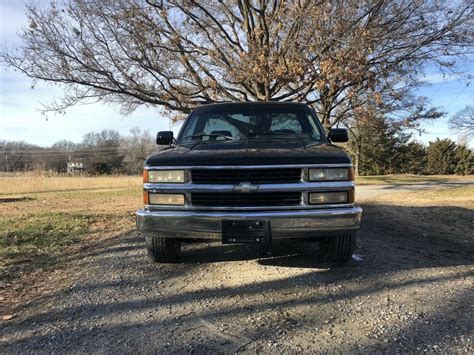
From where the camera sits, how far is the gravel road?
120 inches

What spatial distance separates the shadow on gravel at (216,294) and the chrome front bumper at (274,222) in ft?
1.61

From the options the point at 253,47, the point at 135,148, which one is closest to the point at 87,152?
the point at 135,148

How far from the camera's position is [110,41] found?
1231 centimetres

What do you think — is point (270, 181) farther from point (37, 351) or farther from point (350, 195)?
point (37, 351)

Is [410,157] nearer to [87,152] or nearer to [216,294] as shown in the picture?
[216,294]

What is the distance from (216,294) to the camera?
4.02 m

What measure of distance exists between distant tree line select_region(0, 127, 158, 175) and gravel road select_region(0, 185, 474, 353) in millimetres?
69718

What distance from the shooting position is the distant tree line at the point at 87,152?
7969 cm

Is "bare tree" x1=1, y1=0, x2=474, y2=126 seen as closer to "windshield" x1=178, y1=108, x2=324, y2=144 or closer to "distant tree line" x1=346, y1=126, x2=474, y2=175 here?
"windshield" x1=178, y1=108, x2=324, y2=144

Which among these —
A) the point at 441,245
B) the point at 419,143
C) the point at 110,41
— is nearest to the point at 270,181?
the point at 441,245

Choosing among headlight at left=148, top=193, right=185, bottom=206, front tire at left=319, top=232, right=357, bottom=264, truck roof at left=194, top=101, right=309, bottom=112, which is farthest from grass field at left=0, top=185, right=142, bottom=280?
front tire at left=319, top=232, right=357, bottom=264

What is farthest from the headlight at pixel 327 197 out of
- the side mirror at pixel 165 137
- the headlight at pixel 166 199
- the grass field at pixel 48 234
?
the grass field at pixel 48 234

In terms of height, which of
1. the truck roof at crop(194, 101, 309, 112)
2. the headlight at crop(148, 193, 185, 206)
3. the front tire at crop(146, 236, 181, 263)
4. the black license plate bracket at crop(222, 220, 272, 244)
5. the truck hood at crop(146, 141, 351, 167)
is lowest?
the front tire at crop(146, 236, 181, 263)

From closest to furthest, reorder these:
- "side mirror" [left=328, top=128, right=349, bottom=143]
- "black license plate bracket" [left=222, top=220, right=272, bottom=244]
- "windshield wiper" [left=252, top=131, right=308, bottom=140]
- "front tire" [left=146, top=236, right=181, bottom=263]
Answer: "black license plate bracket" [left=222, top=220, right=272, bottom=244], "front tire" [left=146, top=236, right=181, bottom=263], "windshield wiper" [left=252, top=131, right=308, bottom=140], "side mirror" [left=328, top=128, right=349, bottom=143]
